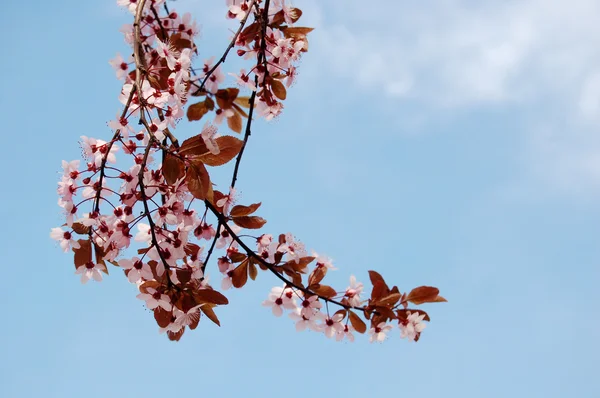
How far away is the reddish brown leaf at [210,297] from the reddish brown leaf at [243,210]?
1.12 ft

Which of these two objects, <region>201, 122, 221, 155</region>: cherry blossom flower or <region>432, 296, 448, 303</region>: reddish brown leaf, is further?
<region>432, 296, 448, 303</region>: reddish brown leaf

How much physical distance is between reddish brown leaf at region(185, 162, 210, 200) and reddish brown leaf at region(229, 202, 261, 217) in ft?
0.90

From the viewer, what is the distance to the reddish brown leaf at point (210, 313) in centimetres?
240

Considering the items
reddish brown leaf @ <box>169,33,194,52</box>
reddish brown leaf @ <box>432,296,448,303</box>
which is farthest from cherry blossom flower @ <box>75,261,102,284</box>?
reddish brown leaf @ <box>432,296,448,303</box>

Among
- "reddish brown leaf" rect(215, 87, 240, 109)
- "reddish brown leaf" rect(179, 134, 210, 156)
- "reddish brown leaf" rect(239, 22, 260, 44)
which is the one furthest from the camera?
"reddish brown leaf" rect(239, 22, 260, 44)

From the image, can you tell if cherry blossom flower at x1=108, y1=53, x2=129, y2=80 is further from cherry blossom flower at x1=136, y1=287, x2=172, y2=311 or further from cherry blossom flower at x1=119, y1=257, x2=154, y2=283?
cherry blossom flower at x1=136, y1=287, x2=172, y2=311

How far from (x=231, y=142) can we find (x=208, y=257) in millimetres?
500

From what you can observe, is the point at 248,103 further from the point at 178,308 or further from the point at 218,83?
the point at 178,308

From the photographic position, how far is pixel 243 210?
8.24 feet

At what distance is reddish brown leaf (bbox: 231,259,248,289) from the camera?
8.50 feet

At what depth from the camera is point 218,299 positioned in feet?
7.65

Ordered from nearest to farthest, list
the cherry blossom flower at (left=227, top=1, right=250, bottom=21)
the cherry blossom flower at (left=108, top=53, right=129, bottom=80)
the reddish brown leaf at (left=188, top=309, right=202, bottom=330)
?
the reddish brown leaf at (left=188, top=309, right=202, bottom=330) → the cherry blossom flower at (left=108, top=53, right=129, bottom=80) → the cherry blossom flower at (left=227, top=1, right=250, bottom=21)

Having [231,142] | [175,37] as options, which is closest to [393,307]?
[231,142]

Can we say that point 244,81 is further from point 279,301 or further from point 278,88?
point 279,301
